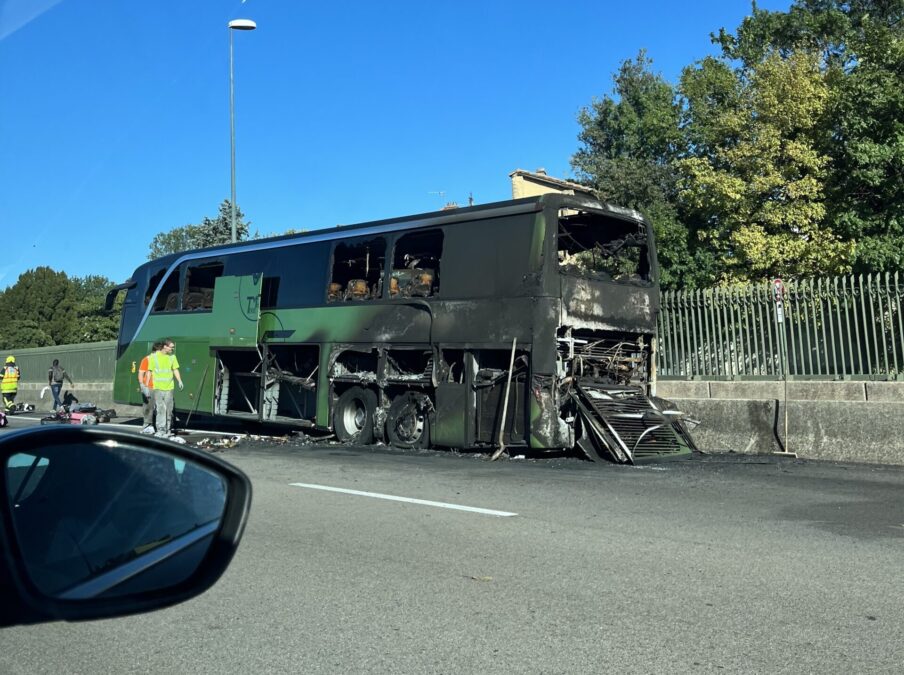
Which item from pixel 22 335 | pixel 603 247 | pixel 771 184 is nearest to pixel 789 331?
pixel 603 247

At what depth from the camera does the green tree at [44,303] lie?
3280 inches

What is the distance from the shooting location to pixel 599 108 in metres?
39.4

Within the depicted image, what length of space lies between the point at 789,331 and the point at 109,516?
12429 millimetres

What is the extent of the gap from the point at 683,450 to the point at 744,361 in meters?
2.30

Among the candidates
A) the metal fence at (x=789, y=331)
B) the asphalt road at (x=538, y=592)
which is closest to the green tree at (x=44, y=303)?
the metal fence at (x=789, y=331)

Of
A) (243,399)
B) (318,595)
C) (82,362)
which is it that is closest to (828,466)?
(318,595)

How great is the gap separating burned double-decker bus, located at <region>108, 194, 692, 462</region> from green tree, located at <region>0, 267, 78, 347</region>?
238 ft

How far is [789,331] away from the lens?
43.1 feet

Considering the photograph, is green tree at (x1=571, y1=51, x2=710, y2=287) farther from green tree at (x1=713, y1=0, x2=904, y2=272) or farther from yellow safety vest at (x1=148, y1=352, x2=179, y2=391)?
yellow safety vest at (x1=148, y1=352, x2=179, y2=391)

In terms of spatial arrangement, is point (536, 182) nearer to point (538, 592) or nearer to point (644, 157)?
point (644, 157)

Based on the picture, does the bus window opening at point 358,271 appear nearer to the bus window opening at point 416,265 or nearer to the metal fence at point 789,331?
the bus window opening at point 416,265

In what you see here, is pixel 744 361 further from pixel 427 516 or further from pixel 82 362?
pixel 82 362

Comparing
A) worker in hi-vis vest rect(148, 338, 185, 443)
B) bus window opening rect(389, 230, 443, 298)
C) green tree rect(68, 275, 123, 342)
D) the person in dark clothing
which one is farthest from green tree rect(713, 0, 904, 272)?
green tree rect(68, 275, 123, 342)

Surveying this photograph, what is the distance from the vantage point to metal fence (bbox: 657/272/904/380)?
39.9 ft
